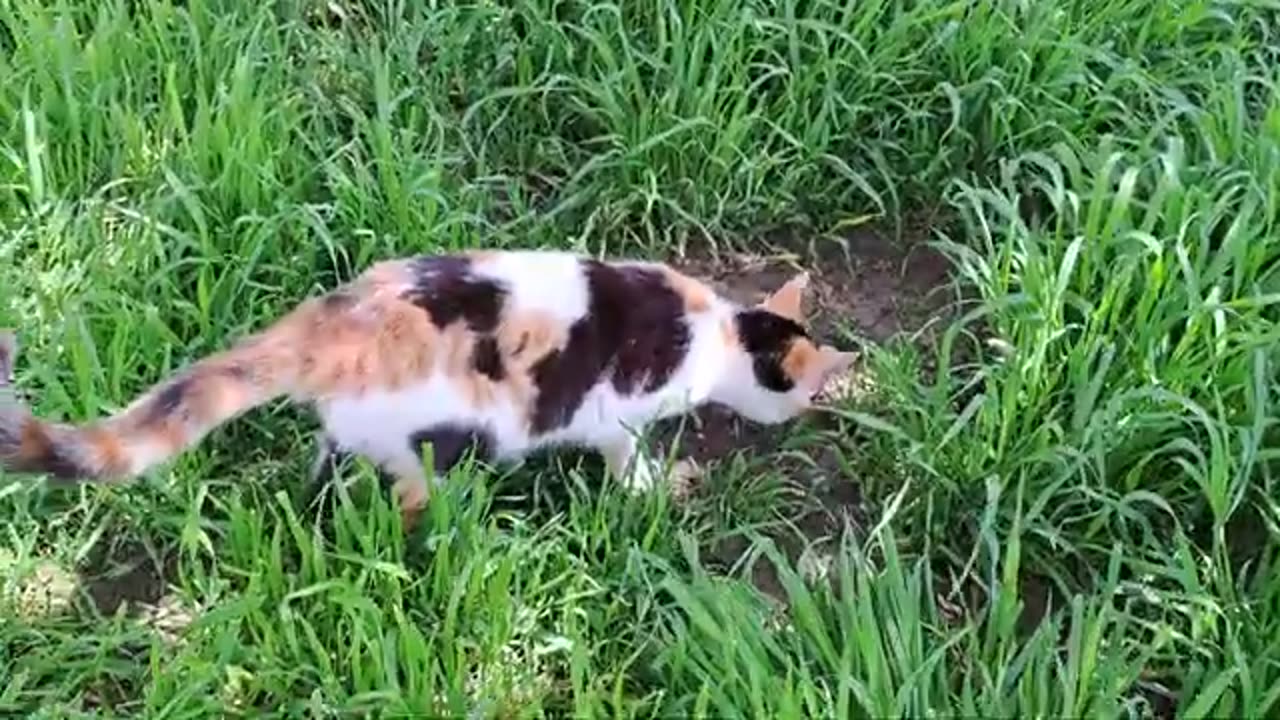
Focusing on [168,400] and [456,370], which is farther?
[456,370]

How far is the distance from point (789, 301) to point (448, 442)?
64 centimetres

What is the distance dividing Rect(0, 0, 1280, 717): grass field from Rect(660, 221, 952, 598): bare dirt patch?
0.02 metres

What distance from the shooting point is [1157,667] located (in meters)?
2.54

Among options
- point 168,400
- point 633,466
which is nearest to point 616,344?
point 633,466

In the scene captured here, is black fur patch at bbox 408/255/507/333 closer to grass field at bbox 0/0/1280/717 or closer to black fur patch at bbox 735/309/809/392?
grass field at bbox 0/0/1280/717

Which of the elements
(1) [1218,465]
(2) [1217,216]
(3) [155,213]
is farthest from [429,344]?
(2) [1217,216]

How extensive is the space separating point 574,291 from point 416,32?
35.4 inches

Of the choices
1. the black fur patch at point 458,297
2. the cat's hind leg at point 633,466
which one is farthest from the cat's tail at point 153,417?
the cat's hind leg at point 633,466

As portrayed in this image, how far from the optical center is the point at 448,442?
2588 millimetres

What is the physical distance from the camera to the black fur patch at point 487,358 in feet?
8.27

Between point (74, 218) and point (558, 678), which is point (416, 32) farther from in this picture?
point (558, 678)

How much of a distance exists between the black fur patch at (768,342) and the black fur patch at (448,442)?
0.46 metres

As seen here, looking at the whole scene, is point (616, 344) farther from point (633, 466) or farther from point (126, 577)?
point (126, 577)

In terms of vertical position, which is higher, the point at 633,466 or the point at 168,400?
the point at 168,400
